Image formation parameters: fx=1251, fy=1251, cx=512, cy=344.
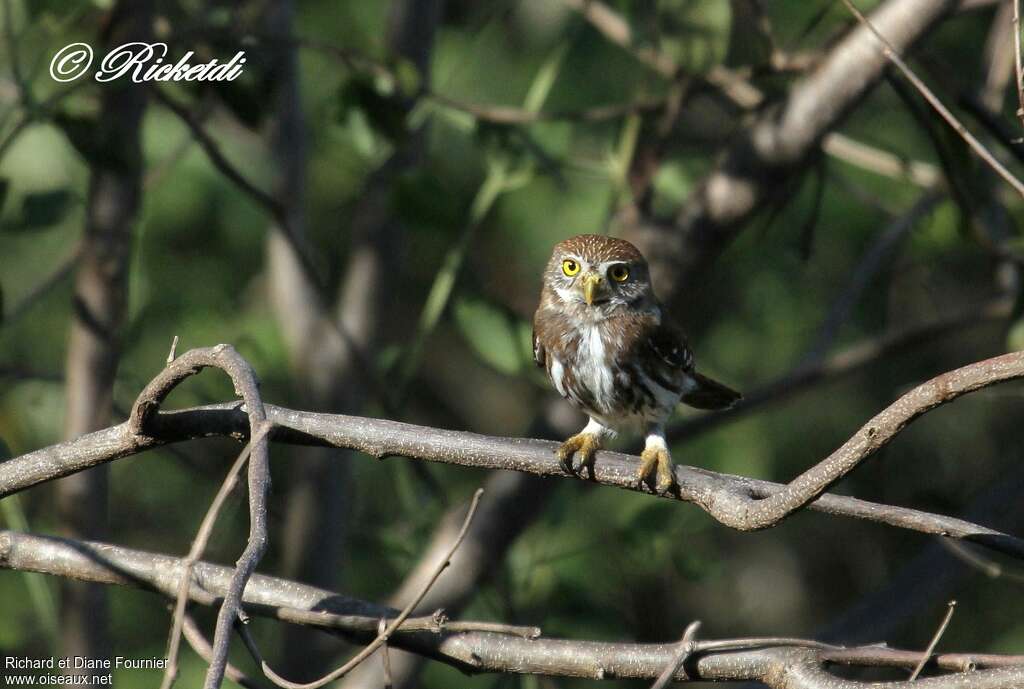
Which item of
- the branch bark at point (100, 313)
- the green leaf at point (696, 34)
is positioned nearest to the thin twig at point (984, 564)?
the green leaf at point (696, 34)

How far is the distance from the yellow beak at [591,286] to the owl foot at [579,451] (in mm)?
580

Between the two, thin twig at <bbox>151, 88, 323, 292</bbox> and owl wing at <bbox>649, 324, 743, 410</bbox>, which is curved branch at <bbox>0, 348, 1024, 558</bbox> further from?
thin twig at <bbox>151, 88, 323, 292</bbox>

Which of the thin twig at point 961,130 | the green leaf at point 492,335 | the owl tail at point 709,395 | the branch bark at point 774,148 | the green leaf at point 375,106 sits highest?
the green leaf at point 375,106

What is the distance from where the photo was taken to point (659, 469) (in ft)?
11.5

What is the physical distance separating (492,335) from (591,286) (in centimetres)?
102

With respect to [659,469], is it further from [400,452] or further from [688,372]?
[688,372]

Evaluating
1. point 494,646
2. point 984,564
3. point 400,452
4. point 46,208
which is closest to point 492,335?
point 46,208

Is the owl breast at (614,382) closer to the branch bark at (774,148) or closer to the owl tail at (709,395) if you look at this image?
the owl tail at (709,395)

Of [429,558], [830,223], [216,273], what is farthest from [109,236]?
[830,223]

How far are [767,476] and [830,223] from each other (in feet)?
5.66

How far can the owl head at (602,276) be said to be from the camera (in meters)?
4.57

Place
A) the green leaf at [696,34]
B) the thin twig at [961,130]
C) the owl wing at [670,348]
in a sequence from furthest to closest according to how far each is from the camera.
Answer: the green leaf at [696,34] < the owl wing at [670,348] < the thin twig at [961,130]

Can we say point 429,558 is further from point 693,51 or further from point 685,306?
point 685,306

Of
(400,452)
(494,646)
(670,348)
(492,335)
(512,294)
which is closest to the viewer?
(400,452)
